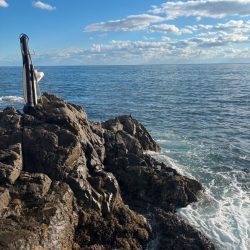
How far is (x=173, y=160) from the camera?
1328 inches

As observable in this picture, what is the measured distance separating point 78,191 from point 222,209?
383 inches

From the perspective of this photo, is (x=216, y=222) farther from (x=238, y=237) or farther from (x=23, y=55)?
(x=23, y=55)

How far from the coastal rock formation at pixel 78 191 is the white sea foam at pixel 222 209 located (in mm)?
937

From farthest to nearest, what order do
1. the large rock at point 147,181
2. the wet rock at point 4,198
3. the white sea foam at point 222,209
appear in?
1. the large rock at point 147,181
2. the white sea foam at point 222,209
3. the wet rock at point 4,198

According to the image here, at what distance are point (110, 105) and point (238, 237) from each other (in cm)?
4352

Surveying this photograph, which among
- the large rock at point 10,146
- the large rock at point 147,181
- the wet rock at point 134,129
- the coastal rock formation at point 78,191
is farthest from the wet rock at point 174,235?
the wet rock at point 134,129

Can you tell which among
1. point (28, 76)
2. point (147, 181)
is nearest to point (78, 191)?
point (147, 181)

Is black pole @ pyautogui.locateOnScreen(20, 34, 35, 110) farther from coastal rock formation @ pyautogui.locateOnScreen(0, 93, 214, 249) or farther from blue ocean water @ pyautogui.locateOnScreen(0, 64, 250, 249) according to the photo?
blue ocean water @ pyautogui.locateOnScreen(0, 64, 250, 249)

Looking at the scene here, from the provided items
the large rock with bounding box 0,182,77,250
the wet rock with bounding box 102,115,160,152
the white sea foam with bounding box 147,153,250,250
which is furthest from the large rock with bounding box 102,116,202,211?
the large rock with bounding box 0,182,77,250

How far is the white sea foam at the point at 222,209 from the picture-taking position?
71.3 feet

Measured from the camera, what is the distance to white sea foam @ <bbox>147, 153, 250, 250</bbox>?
21.7 m

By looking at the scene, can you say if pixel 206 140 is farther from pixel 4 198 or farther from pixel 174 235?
pixel 4 198

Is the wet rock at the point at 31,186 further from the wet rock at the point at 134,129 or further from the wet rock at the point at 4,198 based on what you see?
the wet rock at the point at 134,129

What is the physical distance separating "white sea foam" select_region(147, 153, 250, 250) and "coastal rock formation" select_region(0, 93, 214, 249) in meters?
0.94
